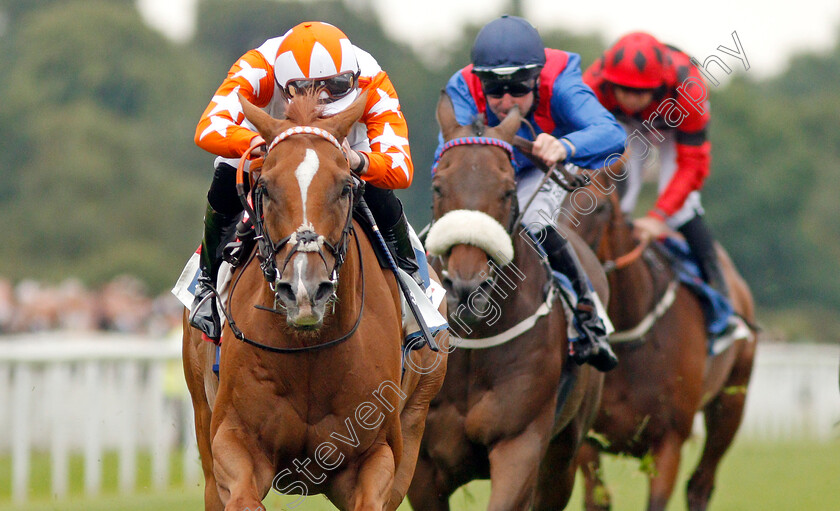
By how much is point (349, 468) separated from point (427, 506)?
1384mm

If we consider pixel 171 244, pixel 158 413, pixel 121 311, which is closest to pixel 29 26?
pixel 171 244

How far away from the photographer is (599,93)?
314 inches

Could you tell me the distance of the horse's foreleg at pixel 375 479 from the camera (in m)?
4.32

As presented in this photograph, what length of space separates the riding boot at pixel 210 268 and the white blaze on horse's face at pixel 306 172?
3.20ft

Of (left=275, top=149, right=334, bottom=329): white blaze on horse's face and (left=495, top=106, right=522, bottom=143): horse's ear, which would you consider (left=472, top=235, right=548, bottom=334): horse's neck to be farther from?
(left=275, top=149, right=334, bottom=329): white blaze on horse's face

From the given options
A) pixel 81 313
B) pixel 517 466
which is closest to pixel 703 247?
pixel 517 466

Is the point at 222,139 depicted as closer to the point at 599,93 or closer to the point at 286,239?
the point at 286,239

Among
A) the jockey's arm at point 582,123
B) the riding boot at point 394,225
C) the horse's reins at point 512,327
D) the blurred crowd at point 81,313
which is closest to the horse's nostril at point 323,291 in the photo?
the riding boot at point 394,225

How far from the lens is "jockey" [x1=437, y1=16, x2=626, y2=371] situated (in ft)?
19.8

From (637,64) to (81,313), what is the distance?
33.5 feet

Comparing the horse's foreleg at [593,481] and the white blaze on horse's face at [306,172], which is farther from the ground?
the white blaze on horse's face at [306,172]

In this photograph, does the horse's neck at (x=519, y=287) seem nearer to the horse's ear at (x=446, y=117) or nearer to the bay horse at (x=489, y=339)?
the bay horse at (x=489, y=339)

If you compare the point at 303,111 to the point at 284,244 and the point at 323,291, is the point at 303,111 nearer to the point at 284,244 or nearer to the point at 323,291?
the point at 284,244

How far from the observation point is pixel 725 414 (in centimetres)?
912
